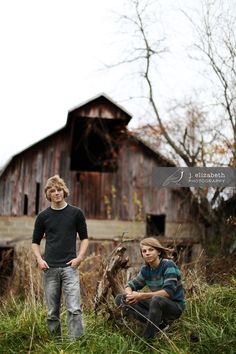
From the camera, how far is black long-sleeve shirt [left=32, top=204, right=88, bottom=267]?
5645mm

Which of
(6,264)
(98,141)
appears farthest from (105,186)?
(6,264)

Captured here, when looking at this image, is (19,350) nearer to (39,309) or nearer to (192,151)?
(39,309)

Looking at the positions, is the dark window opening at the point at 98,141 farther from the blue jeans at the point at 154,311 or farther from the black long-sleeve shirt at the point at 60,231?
the blue jeans at the point at 154,311

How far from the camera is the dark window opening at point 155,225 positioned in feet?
52.7

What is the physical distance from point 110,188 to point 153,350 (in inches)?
431

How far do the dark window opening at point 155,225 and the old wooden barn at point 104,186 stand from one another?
0.03m

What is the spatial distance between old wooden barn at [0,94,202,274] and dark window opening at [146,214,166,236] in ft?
0.11

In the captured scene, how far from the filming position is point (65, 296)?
5.59m

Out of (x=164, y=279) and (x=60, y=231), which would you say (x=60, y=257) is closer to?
(x=60, y=231)

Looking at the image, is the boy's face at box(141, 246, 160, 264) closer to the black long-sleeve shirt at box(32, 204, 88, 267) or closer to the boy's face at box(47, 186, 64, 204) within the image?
the black long-sleeve shirt at box(32, 204, 88, 267)

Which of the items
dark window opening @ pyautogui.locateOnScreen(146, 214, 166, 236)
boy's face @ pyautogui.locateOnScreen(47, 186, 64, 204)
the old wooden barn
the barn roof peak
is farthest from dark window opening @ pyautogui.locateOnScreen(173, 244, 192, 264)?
the barn roof peak

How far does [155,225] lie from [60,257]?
36.7 feet

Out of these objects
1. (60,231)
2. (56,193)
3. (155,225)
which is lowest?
(155,225)

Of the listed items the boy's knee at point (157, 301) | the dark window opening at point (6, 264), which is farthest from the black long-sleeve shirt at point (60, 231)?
the dark window opening at point (6, 264)
